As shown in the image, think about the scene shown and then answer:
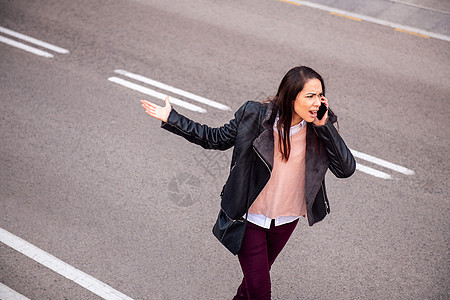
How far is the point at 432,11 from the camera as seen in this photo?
32.7 ft

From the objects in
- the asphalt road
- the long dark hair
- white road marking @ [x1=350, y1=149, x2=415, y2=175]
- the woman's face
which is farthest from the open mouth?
white road marking @ [x1=350, y1=149, x2=415, y2=175]

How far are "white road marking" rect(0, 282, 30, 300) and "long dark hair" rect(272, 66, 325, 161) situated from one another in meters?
2.79

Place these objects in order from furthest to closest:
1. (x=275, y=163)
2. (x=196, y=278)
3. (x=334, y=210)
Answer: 1. (x=334, y=210)
2. (x=196, y=278)
3. (x=275, y=163)

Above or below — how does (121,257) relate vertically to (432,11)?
below

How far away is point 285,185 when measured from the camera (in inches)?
133

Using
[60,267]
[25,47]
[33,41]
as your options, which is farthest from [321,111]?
[33,41]

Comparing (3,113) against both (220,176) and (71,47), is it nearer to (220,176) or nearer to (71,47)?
(71,47)

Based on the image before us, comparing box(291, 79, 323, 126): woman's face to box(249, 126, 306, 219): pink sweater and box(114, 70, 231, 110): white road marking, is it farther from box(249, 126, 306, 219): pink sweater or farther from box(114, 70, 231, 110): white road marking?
box(114, 70, 231, 110): white road marking

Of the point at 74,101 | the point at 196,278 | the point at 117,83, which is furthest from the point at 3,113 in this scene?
the point at 196,278

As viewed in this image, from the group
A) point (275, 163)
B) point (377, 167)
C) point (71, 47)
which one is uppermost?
point (275, 163)

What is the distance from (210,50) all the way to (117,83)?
1.81m

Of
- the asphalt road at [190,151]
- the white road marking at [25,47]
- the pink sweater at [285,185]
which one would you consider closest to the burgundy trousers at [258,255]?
the pink sweater at [285,185]

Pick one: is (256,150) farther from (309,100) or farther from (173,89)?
(173,89)

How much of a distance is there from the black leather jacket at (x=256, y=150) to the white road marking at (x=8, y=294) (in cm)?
223
